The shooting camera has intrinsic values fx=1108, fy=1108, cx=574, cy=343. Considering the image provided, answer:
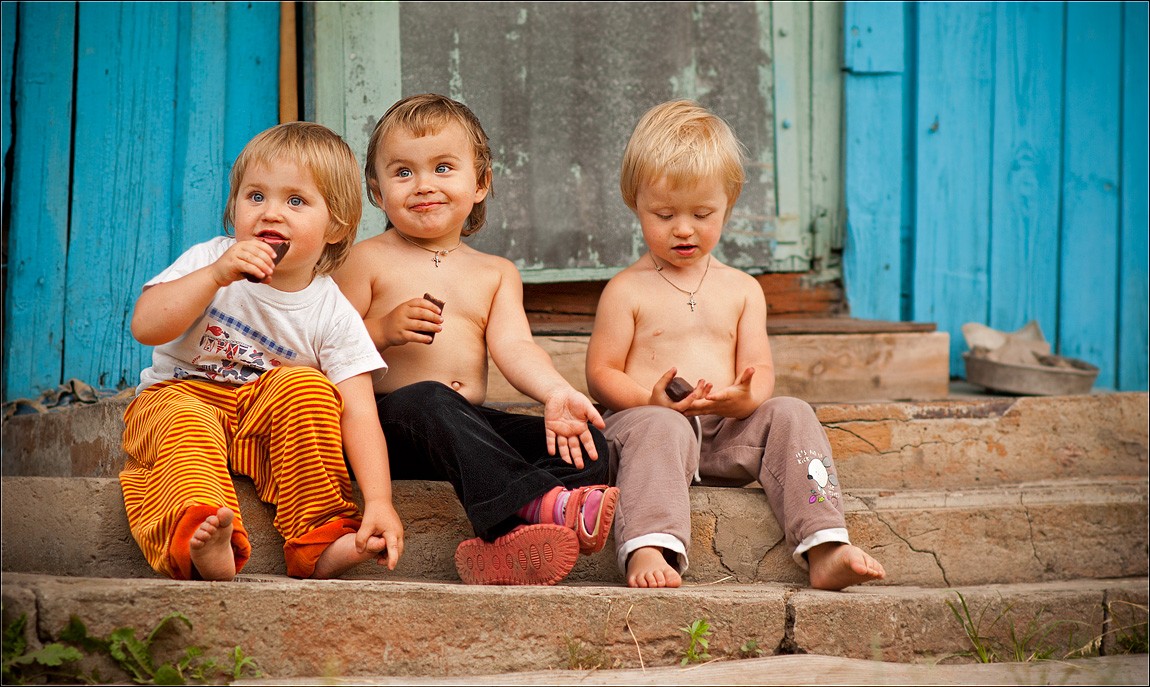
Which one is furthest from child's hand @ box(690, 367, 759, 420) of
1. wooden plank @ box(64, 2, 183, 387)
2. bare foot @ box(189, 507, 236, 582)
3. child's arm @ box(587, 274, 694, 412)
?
wooden plank @ box(64, 2, 183, 387)

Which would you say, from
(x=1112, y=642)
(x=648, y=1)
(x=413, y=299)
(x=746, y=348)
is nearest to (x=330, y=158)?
(x=413, y=299)

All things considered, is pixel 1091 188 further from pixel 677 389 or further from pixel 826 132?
pixel 677 389

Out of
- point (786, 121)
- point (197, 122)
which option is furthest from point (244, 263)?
point (786, 121)

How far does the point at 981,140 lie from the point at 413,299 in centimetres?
252

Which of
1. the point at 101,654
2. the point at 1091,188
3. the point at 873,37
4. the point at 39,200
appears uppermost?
the point at 873,37

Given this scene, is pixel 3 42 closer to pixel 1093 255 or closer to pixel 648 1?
pixel 648 1

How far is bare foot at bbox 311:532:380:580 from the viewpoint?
7.47ft

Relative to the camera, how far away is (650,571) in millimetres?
2309

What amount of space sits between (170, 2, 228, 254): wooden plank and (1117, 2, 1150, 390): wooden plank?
332cm

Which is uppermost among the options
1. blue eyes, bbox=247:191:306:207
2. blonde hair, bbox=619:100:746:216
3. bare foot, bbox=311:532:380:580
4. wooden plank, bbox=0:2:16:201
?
wooden plank, bbox=0:2:16:201

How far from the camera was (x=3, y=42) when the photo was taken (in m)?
3.53

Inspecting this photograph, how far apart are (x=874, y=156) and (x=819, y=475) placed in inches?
75.8

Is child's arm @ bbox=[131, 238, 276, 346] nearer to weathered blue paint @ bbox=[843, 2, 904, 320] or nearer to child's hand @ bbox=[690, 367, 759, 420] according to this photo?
child's hand @ bbox=[690, 367, 759, 420]

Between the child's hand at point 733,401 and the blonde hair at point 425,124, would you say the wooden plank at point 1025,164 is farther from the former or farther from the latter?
the blonde hair at point 425,124
